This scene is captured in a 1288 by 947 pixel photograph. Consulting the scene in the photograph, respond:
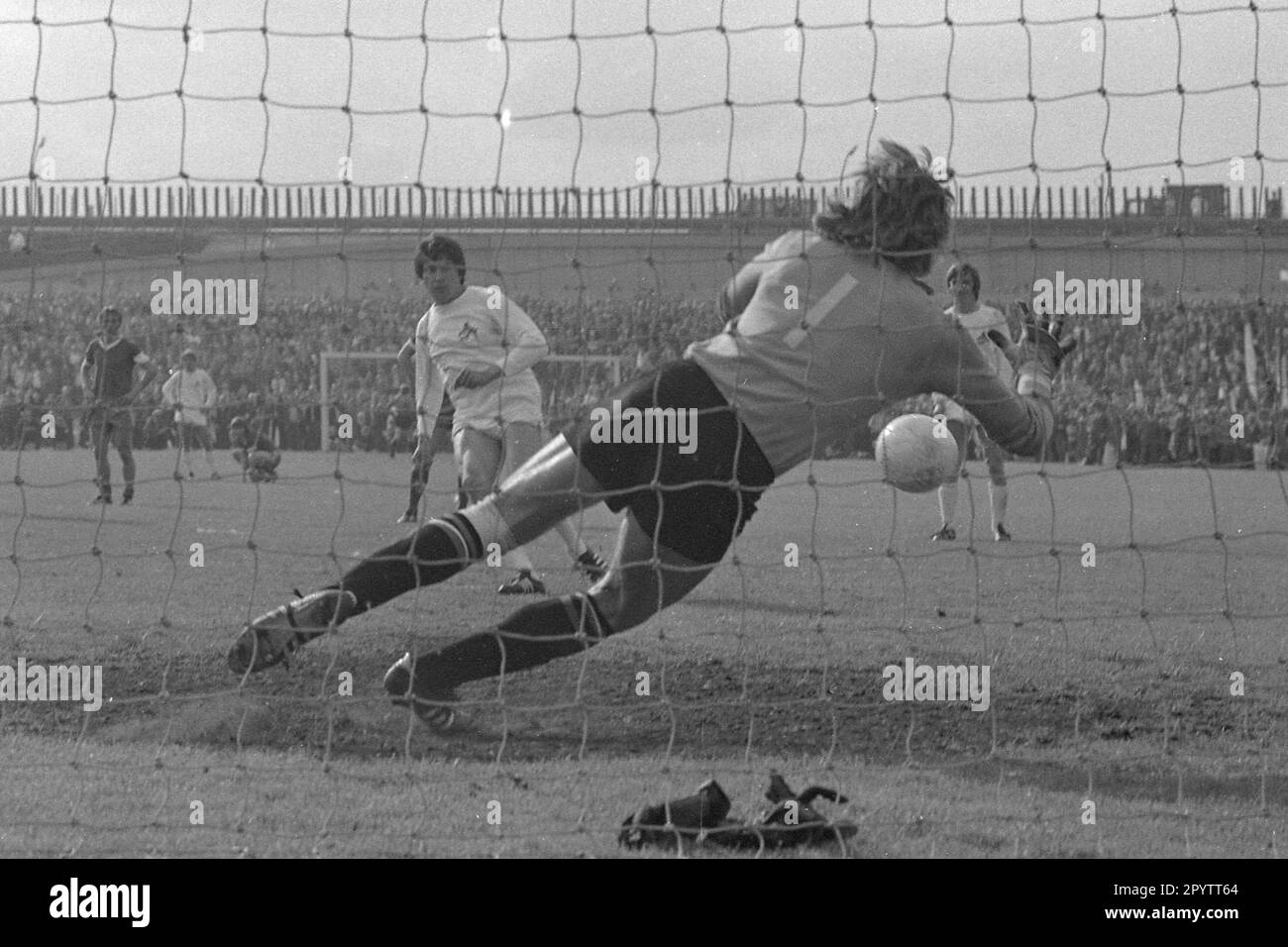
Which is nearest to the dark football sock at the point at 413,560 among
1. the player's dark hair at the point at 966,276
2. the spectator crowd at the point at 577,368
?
the player's dark hair at the point at 966,276

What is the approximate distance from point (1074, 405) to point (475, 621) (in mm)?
21098

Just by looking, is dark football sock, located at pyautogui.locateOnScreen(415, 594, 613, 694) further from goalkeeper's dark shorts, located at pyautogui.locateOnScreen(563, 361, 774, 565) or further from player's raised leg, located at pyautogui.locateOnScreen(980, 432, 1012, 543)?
player's raised leg, located at pyautogui.locateOnScreen(980, 432, 1012, 543)

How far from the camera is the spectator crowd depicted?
89.9 ft

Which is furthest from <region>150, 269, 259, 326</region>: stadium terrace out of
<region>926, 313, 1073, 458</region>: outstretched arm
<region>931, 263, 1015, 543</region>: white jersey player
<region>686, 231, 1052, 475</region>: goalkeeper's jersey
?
<region>931, 263, 1015, 543</region>: white jersey player

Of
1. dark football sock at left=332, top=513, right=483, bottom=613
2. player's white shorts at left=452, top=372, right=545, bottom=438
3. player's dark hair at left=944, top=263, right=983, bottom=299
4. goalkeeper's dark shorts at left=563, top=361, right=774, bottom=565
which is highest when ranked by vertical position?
player's dark hair at left=944, top=263, right=983, bottom=299

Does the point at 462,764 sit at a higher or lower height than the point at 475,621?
lower

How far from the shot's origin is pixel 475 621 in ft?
26.9

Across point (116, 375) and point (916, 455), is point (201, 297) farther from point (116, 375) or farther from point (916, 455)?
point (116, 375)

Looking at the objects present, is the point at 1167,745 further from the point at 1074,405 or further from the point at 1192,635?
the point at 1074,405

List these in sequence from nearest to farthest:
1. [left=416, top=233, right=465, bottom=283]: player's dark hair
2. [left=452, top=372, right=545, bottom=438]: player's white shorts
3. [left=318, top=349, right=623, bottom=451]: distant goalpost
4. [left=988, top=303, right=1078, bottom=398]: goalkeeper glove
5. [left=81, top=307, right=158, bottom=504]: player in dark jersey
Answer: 1. [left=988, top=303, right=1078, bottom=398]: goalkeeper glove
2. [left=416, top=233, right=465, bottom=283]: player's dark hair
3. [left=452, top=372, right=545, bottom=438]: player's white shorts
4. [left=81, top=307, right=158, bottom=504]: player in dark jersey
5. [left=318, top=349, right=623, bottom=451]: distant goalpost

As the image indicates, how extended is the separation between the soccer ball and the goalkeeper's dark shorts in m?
0.94

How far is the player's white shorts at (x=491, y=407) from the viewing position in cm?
905
